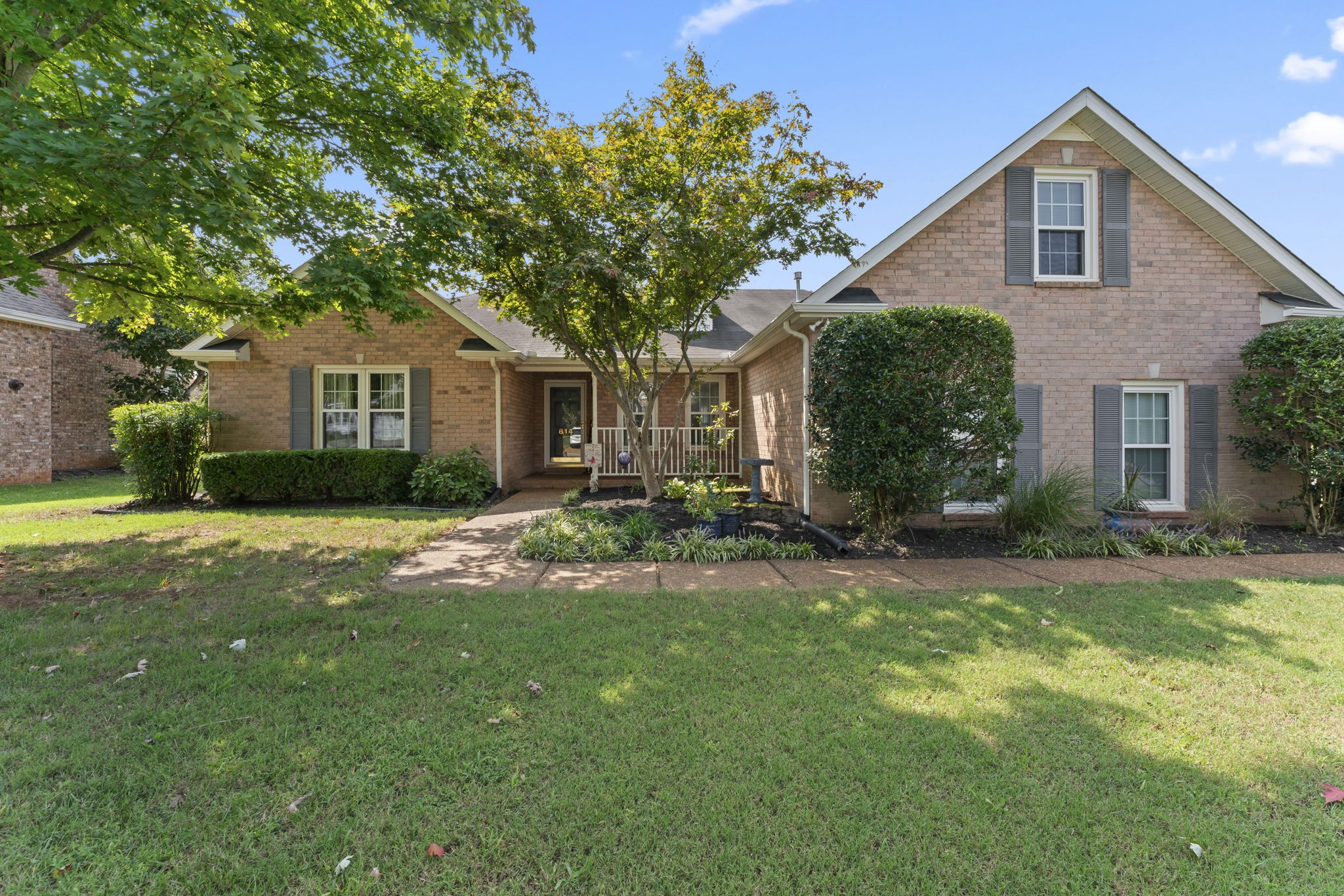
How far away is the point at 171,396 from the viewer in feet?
60.8

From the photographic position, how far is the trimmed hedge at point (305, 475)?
33.0ft

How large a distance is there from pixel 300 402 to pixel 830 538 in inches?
411

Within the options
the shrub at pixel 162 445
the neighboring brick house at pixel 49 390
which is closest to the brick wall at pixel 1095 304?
the shrub at pixel 162 445

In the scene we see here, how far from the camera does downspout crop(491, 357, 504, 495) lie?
1126 centimetres

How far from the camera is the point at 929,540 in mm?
7398

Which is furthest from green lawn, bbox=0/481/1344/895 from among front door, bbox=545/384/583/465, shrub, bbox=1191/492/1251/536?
front door, bbox=545/384/583/465

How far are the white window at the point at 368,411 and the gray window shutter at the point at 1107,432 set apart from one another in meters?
12.0

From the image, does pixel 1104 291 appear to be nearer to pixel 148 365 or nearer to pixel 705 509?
pixel 705 509

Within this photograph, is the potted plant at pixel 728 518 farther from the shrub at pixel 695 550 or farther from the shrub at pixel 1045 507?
the shrub at pixel 1045 507

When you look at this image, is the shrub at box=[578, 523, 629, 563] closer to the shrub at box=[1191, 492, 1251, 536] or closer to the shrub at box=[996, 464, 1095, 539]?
the shrub at box=[996, 464, 1095, 539]

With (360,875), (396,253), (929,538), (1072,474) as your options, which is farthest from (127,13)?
(1072,474)

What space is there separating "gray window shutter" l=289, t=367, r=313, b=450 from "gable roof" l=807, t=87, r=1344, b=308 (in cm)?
975

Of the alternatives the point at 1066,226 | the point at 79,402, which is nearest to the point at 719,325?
the point at 1066,226

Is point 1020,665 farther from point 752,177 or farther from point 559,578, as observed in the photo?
point 752,177
